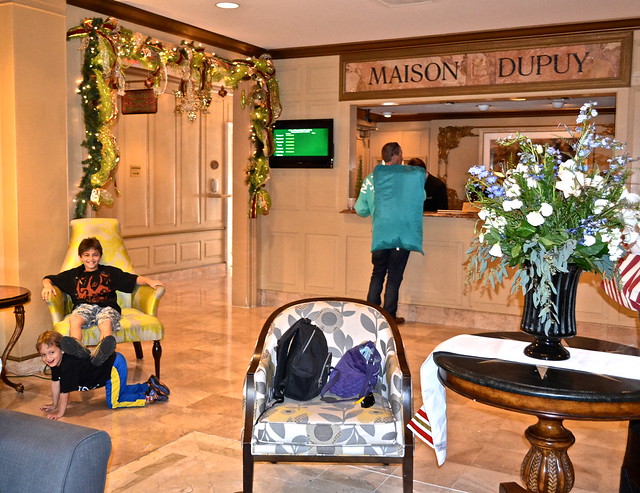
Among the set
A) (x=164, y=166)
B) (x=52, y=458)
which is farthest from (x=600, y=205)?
(x=164, y=166)

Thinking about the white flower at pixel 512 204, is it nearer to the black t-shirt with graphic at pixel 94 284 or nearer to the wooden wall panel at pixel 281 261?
the black t-shirt with graphic at pixel 94 284

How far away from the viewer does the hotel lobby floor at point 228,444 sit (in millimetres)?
3406

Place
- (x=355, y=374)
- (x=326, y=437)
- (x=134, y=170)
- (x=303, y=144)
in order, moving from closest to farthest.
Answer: (x=326, y=437)
(x=355, y=374)
(x=303, y=144)
(x=134, y=170)

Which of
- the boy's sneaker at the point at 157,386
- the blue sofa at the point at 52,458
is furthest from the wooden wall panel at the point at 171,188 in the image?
the blue sofa at the point at 52,458

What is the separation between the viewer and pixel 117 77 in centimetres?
557

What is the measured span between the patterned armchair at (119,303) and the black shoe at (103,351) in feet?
1.40

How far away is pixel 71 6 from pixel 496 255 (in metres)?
4.35

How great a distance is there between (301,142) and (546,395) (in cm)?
559

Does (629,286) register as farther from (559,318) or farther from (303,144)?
(303,144)

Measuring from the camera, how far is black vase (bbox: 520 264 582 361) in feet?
8.32

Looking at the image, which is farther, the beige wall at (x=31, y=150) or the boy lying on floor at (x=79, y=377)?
the beige wall at (x=31, y=150)

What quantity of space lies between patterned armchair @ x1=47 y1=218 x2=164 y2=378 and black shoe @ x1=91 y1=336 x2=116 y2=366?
43cm

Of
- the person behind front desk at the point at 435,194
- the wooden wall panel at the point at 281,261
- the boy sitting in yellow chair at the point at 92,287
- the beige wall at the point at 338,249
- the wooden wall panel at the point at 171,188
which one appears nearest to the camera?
the boy sitting in yellow chair at the point at 92,287

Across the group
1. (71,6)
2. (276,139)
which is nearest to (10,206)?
(71,6)
